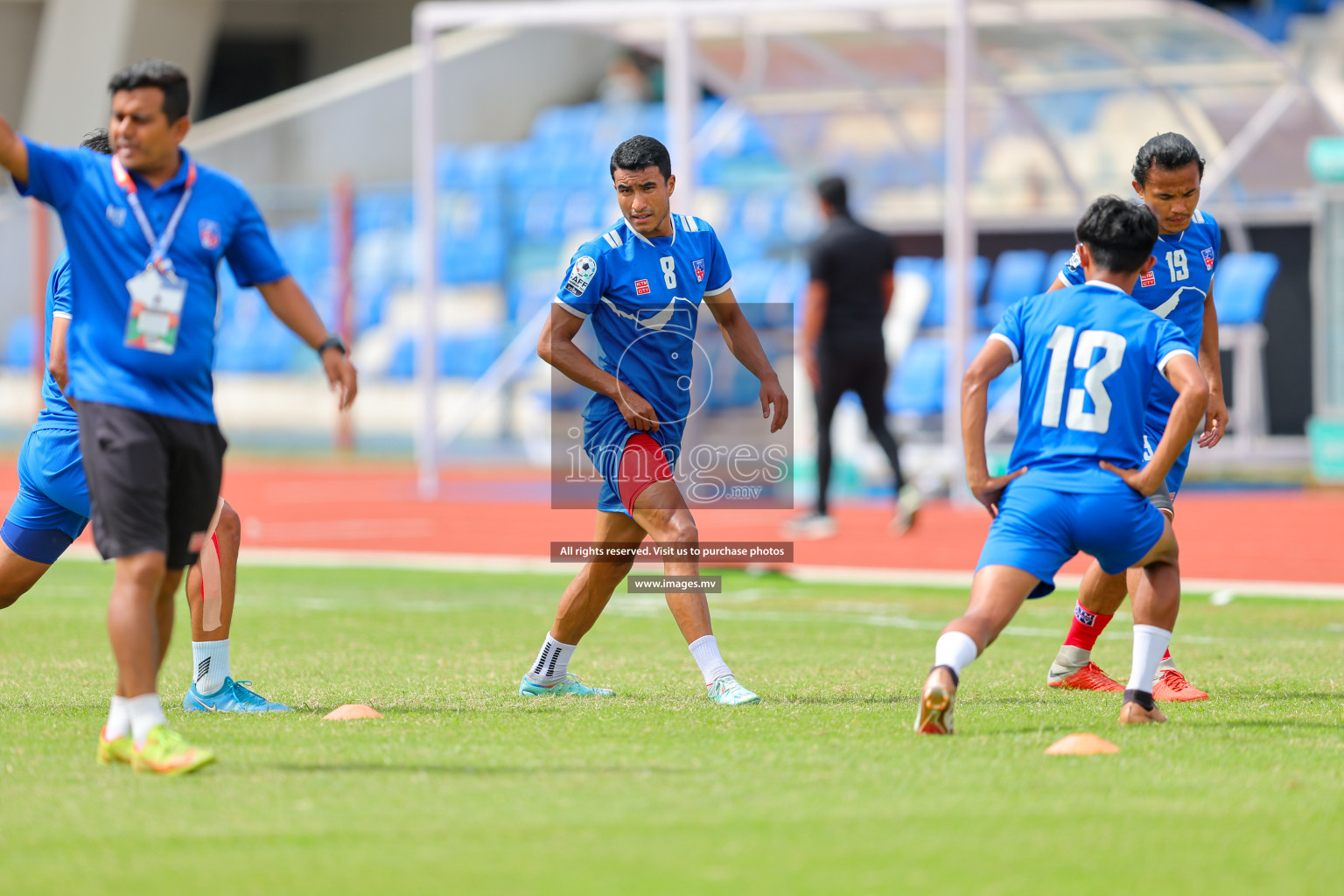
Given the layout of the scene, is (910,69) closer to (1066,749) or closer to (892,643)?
(892,643)

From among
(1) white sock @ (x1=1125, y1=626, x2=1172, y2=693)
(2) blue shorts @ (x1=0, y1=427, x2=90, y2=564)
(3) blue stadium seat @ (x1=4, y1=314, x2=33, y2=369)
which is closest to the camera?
(1) white sock @ (x1=1125, y1=626, x2=1172, y2=693)

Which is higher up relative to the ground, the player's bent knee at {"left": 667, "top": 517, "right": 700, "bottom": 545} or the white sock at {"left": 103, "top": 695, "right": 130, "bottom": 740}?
the player's bent knee at {"left": 667, "top": 517, "right": 700, "bottom": 545}

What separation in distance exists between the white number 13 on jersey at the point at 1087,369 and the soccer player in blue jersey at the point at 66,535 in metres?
3.06

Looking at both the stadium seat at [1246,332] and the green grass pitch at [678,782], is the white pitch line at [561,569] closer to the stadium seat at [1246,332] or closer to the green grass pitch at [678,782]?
the green grass pitch at [678,782]

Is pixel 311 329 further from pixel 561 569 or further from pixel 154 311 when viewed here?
pixel 561 569

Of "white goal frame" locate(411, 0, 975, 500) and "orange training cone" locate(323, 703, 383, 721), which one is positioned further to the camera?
"white goal frame" locate(411, 0, 975, 500)

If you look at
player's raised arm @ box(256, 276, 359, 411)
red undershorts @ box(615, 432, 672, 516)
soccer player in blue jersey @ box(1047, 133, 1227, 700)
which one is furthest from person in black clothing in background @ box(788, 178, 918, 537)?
player's raised arm @ box(256, 276, 359, 411)

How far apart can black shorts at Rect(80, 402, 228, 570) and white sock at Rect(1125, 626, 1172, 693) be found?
3.17 metres

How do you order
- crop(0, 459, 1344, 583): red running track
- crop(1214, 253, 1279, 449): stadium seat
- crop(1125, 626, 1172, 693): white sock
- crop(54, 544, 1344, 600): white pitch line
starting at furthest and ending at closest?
1. crop(1214, 253, 1279, 449): stadium seat
2. crop(0, 459, 1344, 583): red running track
3. crop(54, 544, 1344, 600): white pitch line
4. crop(1125, 626, 1172, 693): white sock

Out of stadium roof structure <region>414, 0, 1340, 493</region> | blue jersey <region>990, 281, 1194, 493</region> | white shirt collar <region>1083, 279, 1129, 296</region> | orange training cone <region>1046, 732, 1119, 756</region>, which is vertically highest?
stadium roof structure <region>414, 0, 1340, 493</region>

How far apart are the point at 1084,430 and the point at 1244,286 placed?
13.8m

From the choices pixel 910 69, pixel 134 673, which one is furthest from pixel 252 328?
pixel 134 673

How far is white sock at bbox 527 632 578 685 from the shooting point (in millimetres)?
6863

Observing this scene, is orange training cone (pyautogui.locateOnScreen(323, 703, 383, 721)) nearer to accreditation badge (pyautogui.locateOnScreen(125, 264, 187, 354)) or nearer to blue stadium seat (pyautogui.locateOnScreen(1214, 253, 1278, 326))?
accreditation badge (pyautogui.locateOnScreen(125, 264, 187, 354))
